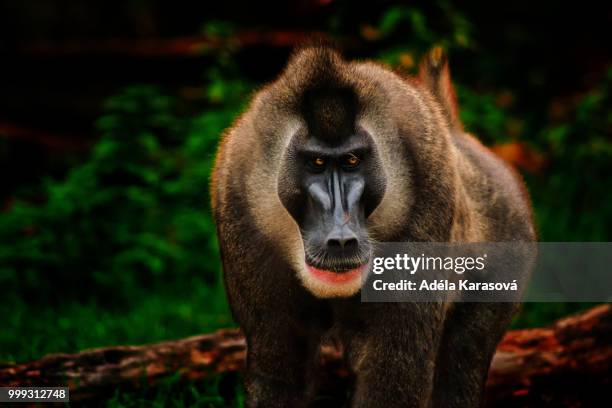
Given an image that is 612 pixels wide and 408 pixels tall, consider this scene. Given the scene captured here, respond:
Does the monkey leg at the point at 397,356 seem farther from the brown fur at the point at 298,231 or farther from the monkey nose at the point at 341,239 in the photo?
the monkey nose at the point at 341,239

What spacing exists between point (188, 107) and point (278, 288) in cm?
560

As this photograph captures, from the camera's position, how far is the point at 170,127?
6.45 m

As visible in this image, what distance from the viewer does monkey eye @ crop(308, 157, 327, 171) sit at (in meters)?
2.69

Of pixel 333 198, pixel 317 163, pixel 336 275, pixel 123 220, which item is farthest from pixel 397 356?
pixel 123 220

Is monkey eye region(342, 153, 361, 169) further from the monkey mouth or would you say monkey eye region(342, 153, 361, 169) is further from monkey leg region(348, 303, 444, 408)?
monkey leg region(348, 303, 444, 408)

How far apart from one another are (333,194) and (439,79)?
62.1 inches

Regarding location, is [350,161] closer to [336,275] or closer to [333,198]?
[333,198]

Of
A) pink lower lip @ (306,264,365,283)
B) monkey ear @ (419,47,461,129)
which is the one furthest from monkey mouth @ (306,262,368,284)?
monkey ear @ (419,47,461,129)

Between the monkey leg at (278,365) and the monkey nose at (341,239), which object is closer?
the monkey nose at (341,239)

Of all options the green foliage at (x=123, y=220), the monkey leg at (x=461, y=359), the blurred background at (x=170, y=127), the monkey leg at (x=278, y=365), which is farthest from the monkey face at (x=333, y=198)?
the green foliage at (x=123, y=220)

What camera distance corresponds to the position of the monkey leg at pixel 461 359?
331 centimetres

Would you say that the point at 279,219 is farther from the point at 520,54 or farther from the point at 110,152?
the point at 520,54

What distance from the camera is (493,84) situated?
871cm

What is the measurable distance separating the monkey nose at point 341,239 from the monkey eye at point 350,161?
0.28 m
